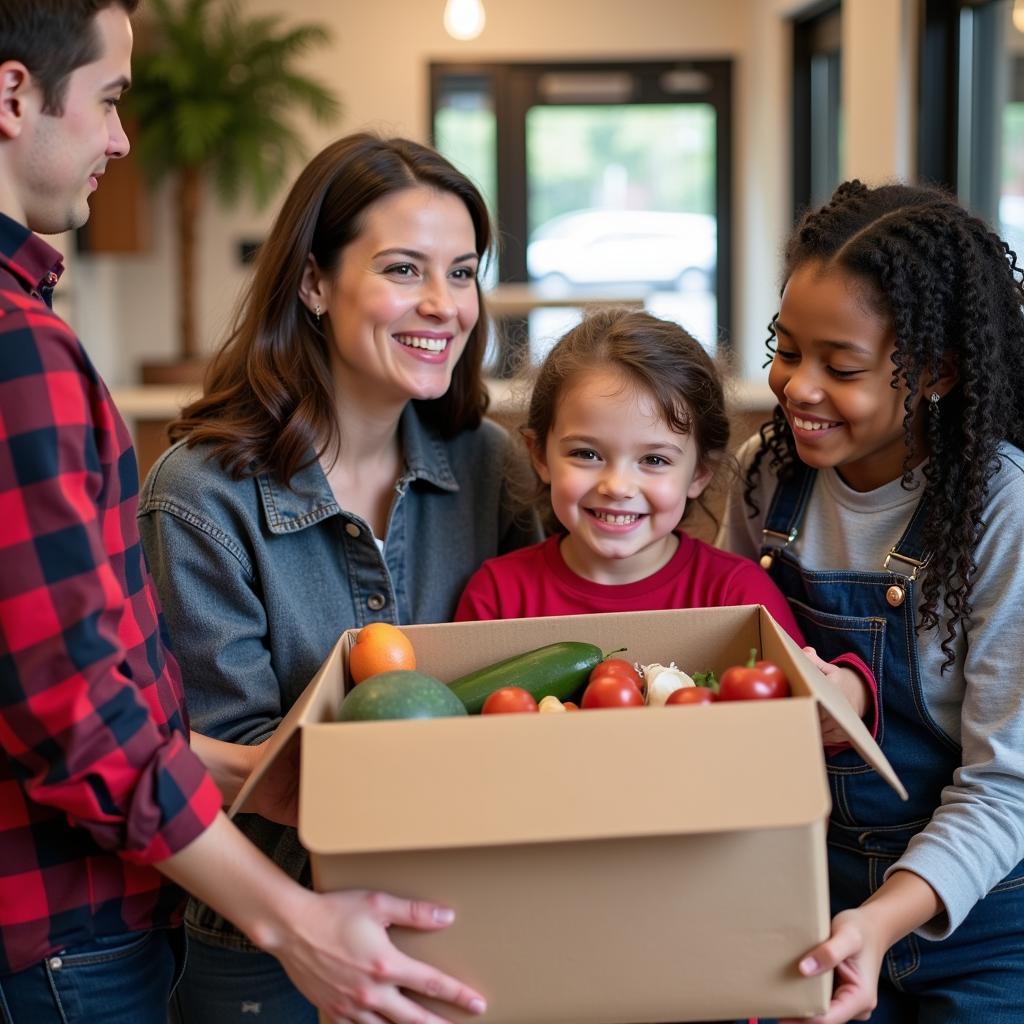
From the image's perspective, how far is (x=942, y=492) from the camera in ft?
4.46

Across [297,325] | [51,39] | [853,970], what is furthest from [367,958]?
[297,325]

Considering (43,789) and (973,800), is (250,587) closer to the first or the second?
(43,789)

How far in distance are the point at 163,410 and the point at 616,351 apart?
226 cm

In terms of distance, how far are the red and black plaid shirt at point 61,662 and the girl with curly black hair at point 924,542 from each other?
2.43 feet

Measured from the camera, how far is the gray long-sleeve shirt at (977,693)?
4.05ft

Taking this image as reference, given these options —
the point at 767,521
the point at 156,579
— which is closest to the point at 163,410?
the point at 156,579

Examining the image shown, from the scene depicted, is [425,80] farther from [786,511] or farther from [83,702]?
[83,702]

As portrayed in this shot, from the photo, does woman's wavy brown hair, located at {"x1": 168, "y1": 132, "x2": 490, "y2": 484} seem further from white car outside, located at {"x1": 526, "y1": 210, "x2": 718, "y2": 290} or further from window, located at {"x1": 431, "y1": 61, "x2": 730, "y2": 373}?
white car outside, located at {"x1": 526, "y1": 210, "x2": 718, "y2": 290}

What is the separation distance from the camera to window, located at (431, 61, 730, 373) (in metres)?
6.97

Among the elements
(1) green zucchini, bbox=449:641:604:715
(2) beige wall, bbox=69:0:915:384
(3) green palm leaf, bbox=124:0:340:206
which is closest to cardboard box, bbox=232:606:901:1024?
(1) green zucchini, bbox=449:641:604:715

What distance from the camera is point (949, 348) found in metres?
1.37

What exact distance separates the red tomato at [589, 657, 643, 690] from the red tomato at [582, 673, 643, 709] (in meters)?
0.05

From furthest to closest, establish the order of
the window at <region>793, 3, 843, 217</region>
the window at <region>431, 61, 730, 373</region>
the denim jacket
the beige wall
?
the window at <region>431, 61, 730, 373</region>, the beige wall, the window at <region>793, 3, 843, 217</region>, the denim jacket

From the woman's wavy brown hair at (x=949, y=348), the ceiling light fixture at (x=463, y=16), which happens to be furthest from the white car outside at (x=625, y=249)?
the woman's wavy brown hair at (x=949, y=348)
